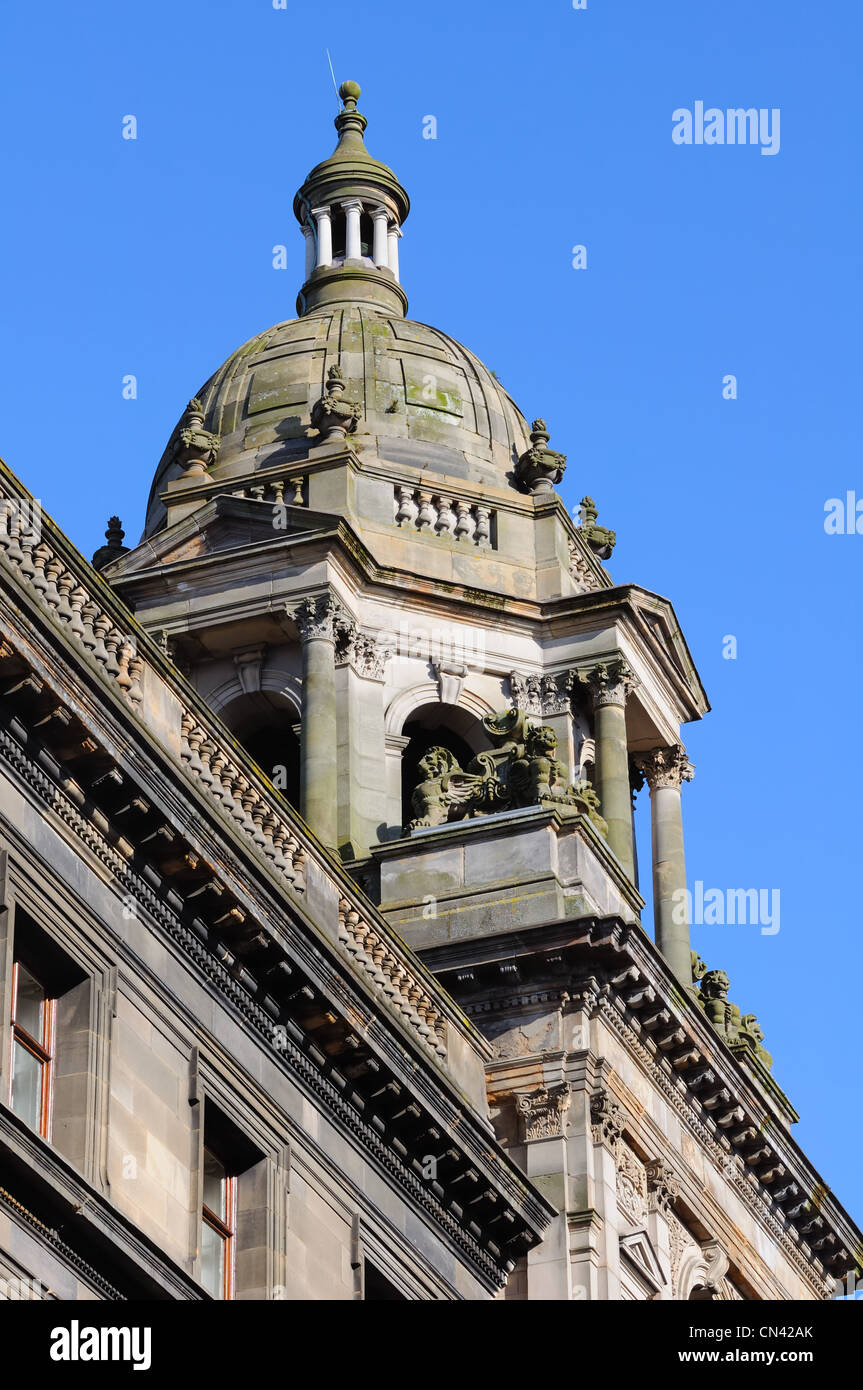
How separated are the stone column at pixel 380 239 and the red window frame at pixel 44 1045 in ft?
106

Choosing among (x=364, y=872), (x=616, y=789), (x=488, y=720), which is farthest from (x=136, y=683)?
(x=616, y=789)

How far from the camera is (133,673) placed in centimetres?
2875

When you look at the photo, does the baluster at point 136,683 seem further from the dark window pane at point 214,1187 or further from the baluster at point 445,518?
the baluster at point 445,518

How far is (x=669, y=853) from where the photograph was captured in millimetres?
50562

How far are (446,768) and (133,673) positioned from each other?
15.1 metres

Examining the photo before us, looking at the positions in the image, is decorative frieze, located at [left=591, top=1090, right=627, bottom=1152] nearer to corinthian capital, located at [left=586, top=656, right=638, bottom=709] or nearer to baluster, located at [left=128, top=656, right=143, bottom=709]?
corinthian capital, located at [left=586, top=656, right=638, bottom=709]

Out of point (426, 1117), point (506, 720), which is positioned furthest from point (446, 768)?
point (426, 1117)

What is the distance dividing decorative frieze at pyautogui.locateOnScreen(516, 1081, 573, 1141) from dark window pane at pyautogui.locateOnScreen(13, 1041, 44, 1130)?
13656 millimetres

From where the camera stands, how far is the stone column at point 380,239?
57.3 metres

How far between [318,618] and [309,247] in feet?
→ 40.9

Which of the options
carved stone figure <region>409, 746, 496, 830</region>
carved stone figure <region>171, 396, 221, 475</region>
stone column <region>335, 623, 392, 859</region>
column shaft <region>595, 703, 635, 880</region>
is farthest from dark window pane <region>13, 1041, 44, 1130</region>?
carved stone figure <region>171, 396, 221, 475</region>

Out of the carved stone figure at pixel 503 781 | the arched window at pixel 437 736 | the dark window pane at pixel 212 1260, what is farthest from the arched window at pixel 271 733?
the dark window pane at pixel 212 1260
